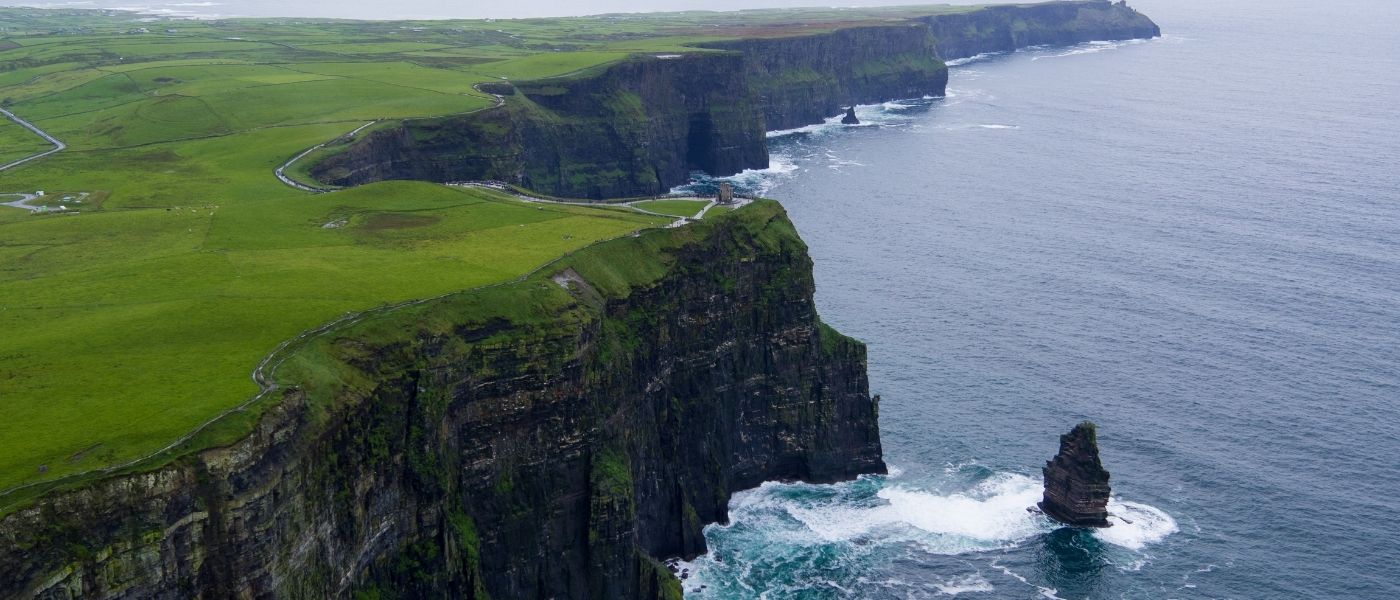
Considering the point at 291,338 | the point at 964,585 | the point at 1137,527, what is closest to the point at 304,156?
the point at 291,338

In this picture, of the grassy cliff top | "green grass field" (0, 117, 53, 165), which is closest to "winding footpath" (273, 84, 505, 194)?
the grassy cliff top

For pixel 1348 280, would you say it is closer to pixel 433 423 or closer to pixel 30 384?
pixel 433 423

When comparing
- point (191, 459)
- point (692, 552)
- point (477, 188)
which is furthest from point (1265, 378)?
point (191, 459)

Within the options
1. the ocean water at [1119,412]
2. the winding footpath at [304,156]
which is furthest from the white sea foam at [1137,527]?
the winding footpath at [304,156]

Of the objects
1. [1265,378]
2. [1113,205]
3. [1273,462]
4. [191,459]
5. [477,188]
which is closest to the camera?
[191,459]

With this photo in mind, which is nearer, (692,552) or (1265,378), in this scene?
(692,552)
